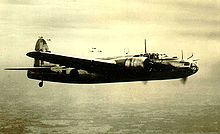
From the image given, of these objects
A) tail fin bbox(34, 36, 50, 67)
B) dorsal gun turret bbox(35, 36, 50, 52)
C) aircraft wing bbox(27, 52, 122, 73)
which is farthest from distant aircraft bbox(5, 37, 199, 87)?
dorsal gun turret bbox(35, 36, 50, 52)

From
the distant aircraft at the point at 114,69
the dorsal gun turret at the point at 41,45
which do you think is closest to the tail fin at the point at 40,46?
the dorsal gun turret at the point at 41,45

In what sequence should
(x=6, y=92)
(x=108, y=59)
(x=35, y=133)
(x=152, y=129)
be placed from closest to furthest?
(x=108, y=59)
(x=6, y=92)
(x=35, y=133)
(x=152, y=129)

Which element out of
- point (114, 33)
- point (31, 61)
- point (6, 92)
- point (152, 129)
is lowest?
point (152, 129)

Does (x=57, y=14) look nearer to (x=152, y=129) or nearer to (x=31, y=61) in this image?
(x=31, y=61)

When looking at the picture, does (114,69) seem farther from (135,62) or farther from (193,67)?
(193,67)

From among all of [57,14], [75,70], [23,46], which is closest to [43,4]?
[57,14]

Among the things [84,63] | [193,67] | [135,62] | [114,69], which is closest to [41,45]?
[84,63]

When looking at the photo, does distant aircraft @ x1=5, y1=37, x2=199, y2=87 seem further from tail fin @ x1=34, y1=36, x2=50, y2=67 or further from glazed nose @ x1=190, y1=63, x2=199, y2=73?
tail fin @ x1=34, y1=36, x2=50, y2=67

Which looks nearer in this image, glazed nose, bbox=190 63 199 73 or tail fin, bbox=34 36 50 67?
glazed nose, bbox=190 63 199 73
